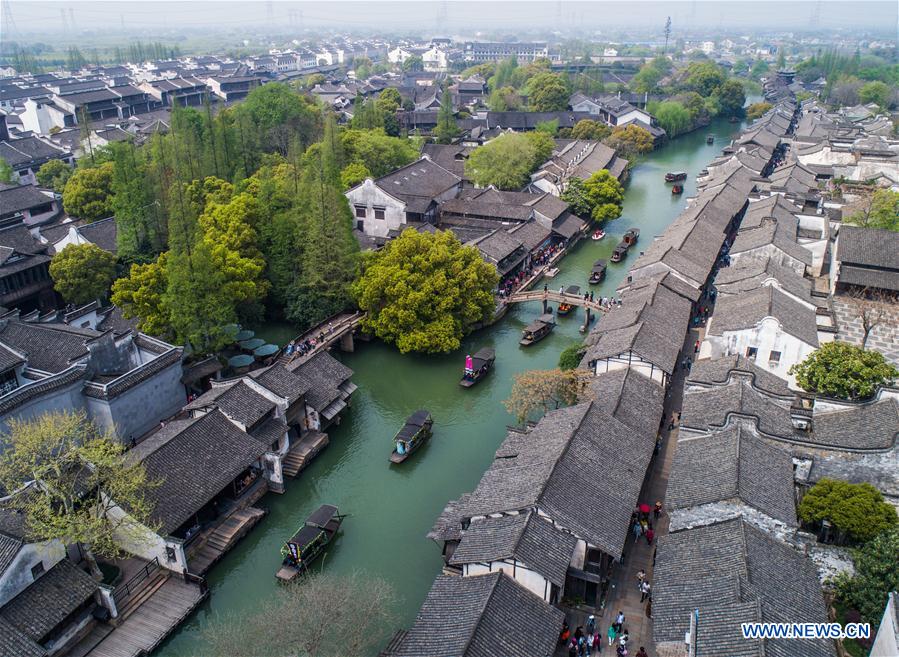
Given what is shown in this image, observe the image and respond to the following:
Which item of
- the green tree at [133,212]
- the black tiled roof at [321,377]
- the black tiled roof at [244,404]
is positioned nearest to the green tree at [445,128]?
the green tree at [133,212]

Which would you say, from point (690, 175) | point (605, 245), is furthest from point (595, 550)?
point (690, 175)

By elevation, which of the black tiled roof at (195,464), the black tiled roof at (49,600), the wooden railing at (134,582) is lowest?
the wooden railing at (134,582)

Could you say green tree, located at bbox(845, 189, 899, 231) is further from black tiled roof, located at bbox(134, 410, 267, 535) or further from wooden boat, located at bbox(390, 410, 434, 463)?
black tiled roof, located at bbox(134, 410, 267, 535)

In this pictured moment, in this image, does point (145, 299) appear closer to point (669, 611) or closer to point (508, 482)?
point (508, 482)

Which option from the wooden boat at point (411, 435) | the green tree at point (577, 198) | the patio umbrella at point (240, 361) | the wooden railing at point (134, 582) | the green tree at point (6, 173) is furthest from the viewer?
the green tree at point (577, 198)

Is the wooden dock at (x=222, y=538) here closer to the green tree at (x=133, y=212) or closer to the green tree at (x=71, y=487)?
the green tree at (x=71, y=487)

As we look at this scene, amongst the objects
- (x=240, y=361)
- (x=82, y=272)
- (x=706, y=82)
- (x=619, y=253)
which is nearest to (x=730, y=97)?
(x=706, y=82)
